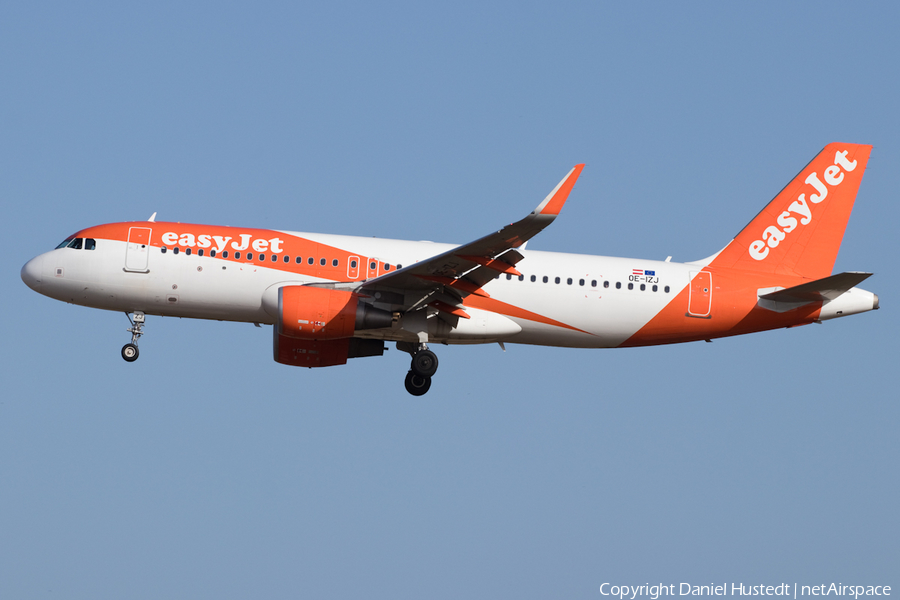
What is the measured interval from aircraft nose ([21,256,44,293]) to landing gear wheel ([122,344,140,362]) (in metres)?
3.07

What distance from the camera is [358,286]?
3120 cm

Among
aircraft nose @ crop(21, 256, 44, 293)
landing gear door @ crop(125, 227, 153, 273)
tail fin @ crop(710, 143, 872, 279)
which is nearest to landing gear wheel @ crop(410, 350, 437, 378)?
landing gear door @ crop(125, 227, 153, 273)

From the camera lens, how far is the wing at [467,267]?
26453mm

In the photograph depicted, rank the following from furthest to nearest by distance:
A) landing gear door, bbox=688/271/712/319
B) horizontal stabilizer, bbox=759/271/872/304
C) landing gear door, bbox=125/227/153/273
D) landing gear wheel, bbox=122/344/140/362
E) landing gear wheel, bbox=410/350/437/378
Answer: landing gear door, bbox=688/271/712/319, landing gear wheel, bbox=122/344/140/362, landing gear wheel, bbox=410/350/437/378, landing gear door, bbox=125/227/153/273, horizontal stabilizer, bbox=759/271/872/304

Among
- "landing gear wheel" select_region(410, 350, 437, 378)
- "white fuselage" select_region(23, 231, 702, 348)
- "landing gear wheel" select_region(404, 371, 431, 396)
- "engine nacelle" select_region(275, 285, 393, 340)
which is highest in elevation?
"white fuselage" select_region(23, 231, 702, 348)

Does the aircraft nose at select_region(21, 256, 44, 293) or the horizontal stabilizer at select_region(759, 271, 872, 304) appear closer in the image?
the horizontal stabilizer at select_region(759, 271, 872, 304)

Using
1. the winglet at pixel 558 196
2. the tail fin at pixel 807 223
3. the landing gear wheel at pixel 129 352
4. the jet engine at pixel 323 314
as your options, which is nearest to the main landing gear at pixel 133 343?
the landing gear wheel at pixel 129 352

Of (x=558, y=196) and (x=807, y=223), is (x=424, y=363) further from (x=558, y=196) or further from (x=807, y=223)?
(x=807, y=223)

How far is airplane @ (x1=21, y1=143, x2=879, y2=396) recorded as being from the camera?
101ft

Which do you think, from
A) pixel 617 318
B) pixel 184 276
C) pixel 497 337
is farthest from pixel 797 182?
pixel 184 276

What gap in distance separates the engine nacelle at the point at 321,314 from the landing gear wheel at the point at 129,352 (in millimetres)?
5279

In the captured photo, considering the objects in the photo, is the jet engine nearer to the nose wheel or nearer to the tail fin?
the nose wheel

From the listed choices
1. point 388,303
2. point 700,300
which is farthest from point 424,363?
point 700,300

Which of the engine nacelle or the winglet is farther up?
the winglet
